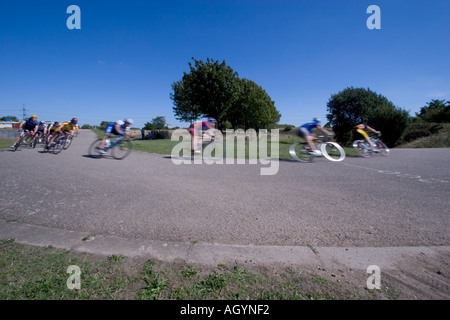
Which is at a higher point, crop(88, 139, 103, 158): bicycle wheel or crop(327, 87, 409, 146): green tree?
crop(327, 87, 409, 146): green tree

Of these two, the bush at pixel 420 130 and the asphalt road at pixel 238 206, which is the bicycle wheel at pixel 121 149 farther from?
the bush at pixel 420 130

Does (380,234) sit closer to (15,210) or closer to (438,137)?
(15,210)

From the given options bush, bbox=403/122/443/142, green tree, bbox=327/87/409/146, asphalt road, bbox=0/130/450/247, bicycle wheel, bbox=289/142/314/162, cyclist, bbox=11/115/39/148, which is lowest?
asphalt road, bbox=0/130/450/247

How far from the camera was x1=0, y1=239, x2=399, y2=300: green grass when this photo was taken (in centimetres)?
167

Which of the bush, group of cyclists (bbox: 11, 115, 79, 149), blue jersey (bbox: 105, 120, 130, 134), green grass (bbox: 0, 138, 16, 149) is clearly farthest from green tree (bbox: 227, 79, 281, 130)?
blue jersey (bbox: 105, 120, 130, 134)

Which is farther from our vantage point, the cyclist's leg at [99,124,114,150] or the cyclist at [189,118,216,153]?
the cyclist at [189,118,216,153]

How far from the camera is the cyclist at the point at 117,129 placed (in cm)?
873

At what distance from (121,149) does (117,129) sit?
110 cm

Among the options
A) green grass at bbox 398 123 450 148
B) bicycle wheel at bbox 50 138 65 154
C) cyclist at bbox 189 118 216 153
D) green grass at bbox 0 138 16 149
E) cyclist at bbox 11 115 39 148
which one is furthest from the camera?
green grass at bbox 398 123 450 148

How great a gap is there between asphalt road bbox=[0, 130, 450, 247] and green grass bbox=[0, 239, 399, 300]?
58cm

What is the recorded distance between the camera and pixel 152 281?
1812 millimetres

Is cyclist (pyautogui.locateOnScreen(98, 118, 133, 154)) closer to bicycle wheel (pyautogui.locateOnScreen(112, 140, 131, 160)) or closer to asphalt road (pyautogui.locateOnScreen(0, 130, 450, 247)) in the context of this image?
bicycle wheel (pyautogui.locateOnScreen(112, 140, 131, 160))

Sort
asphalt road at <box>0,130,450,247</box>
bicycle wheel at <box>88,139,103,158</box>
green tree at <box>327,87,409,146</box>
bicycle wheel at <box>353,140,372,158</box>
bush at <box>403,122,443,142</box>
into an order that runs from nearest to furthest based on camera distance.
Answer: asphalt road at <box>0,130,450,247</box>
bicycle wheel at <box>88,139,103,158</box>
bicycle wheel at <box>353,140,372,158</box>
bush at <box>403,122,443,142</box>
green tree at <box>327,87,409,146</box>

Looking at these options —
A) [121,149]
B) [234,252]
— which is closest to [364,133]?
[234,252]
